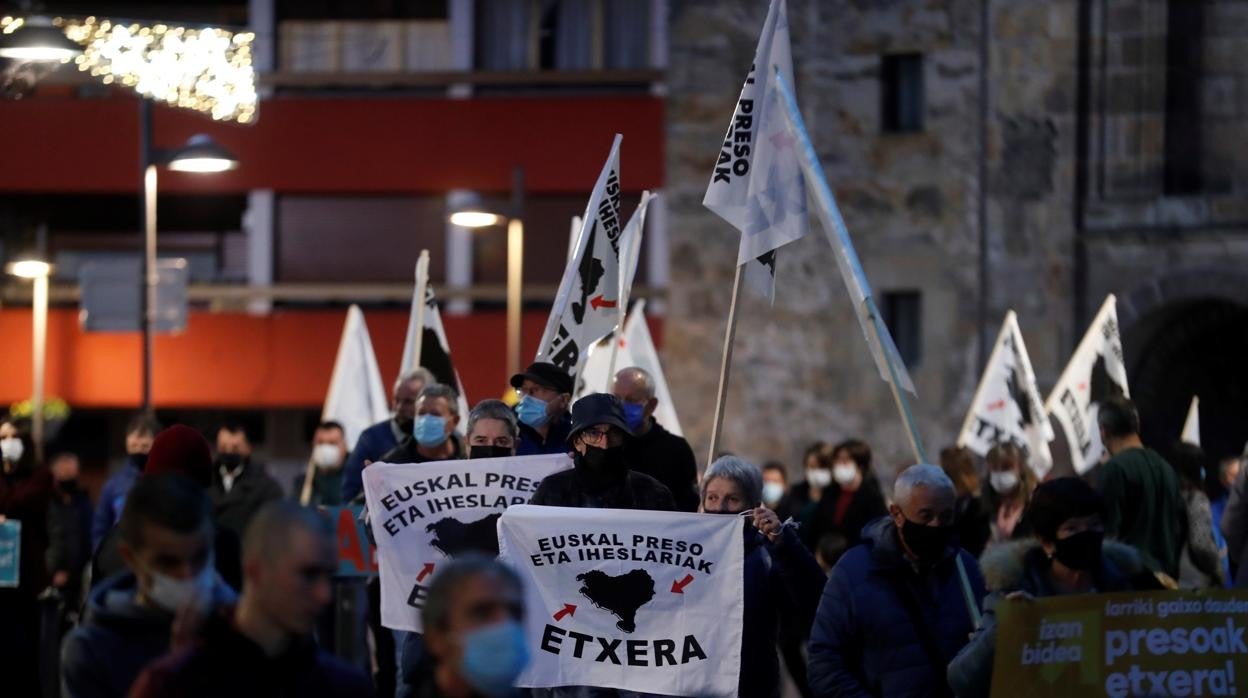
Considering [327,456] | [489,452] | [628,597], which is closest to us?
[628,597]

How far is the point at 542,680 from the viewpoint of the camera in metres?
8.16

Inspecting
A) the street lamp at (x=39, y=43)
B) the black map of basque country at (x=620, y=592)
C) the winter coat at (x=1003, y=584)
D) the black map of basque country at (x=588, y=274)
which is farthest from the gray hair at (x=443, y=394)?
the street lamp at (x=39, y=43)

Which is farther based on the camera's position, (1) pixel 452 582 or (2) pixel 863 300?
(2) pixel 863 300

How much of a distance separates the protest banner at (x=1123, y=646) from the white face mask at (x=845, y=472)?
7114 millimetres

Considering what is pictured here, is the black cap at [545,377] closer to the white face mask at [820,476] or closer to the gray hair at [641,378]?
the gray hair at [641,378]

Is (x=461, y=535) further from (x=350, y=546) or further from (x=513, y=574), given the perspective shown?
(x=513, y=574)

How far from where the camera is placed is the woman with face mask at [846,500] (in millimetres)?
13398

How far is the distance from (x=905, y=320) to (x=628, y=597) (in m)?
15.1

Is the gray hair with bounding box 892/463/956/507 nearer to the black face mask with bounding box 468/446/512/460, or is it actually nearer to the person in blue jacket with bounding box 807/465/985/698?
the person in blue jacket with bounding box 807/465/985/698

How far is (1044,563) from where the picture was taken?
638cm

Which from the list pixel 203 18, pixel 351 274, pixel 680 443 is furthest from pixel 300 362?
pixel 680 443

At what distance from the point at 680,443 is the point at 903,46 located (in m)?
13.2

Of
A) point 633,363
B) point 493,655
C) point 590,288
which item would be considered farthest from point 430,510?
point 633,363

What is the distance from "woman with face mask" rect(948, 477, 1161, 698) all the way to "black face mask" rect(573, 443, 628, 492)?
6.93 ft
